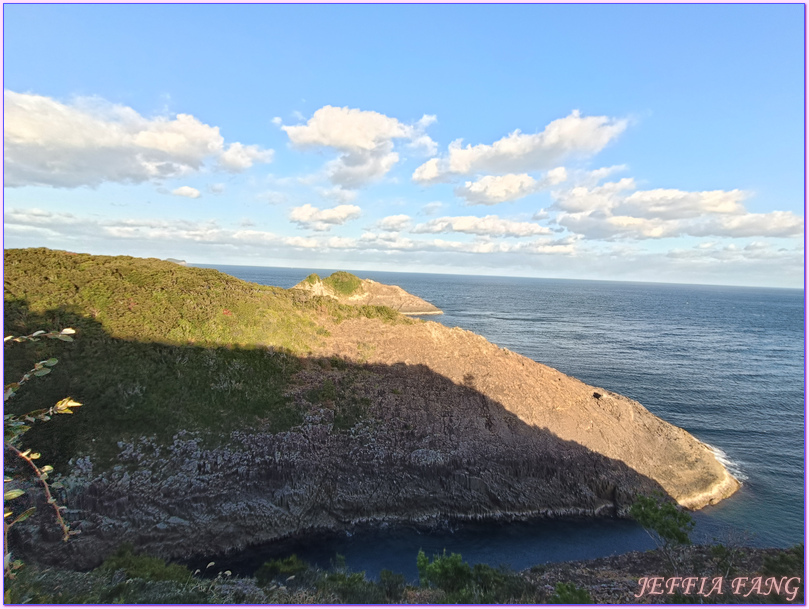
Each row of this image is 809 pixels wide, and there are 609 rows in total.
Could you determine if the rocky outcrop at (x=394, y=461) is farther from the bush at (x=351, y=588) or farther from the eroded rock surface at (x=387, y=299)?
the eroded rock surface at (x=387, y=299)

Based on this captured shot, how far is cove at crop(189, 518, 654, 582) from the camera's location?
23.5 meters

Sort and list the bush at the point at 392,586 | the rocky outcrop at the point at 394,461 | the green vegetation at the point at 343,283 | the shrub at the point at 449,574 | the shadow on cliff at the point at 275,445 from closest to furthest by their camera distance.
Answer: the shrub at the point at 449,574 → the bush at the point at 392,586 → the rocky outcrop at the point at 394,461 → the shadow on cliff at the point at 275,445 → the green vegetation at the point at 343,283

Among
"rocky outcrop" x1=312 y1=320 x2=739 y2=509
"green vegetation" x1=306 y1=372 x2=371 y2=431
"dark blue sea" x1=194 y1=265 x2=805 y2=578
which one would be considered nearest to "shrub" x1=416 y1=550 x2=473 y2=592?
"dark blue sea" x1=194 y1=265 x2=805 y2=578

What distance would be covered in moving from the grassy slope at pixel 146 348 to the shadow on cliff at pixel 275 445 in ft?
0.41

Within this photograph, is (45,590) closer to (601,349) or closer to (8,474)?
(8,474)

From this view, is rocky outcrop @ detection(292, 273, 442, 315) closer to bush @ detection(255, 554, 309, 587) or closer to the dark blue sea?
the dark blue sea

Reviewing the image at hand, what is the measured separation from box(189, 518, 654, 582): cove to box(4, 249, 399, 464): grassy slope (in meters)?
8.27

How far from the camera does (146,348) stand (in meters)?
29.8

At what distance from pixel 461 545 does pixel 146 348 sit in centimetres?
2885

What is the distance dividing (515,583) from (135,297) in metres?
37.4

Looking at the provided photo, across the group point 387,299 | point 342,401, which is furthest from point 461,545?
point 387,299

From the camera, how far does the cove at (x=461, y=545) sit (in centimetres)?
2349

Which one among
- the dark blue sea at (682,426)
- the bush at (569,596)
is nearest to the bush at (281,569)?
the dark blue sea at (682,426)

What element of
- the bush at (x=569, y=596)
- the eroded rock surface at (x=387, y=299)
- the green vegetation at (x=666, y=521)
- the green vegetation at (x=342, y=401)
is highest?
the eroded rock surface at (x=387, y=299)
